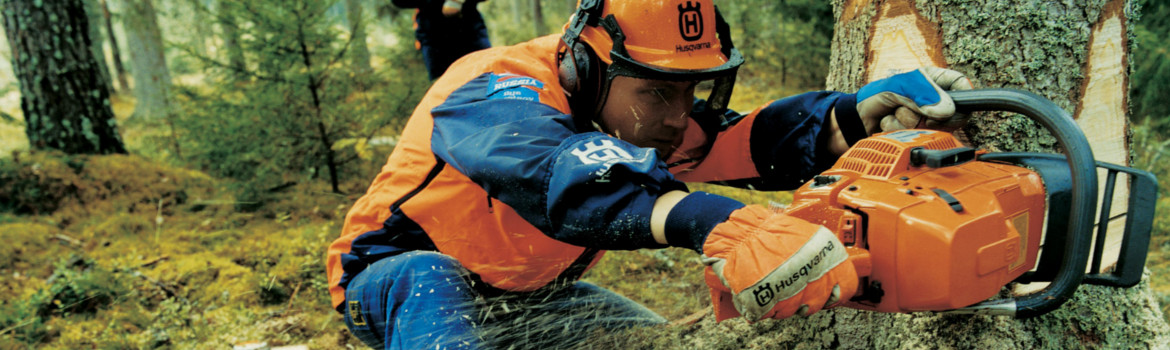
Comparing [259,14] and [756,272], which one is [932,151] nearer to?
[756,272]

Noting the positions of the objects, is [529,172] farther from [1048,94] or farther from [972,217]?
[1048,94]

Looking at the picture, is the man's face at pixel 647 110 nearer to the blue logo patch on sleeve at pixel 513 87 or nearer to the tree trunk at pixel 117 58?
the blue logo patch on sleeve at pixel 513 87

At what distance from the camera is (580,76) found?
6.98ft

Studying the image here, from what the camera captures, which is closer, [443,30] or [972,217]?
[972,217]

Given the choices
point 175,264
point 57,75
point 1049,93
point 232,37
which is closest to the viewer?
point 1049,93

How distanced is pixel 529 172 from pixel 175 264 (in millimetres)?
3744

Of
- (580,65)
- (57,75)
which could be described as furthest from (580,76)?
(57,75)

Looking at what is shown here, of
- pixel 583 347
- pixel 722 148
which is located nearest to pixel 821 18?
pixel 722 148

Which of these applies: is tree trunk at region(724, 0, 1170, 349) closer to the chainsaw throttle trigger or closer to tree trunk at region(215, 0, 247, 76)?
the chainsaw throttle trigger

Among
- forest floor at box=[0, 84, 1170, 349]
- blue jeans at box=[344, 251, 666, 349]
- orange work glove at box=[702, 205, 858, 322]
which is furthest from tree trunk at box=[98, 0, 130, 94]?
orange work glove at box=[702, 205, 858, 322]

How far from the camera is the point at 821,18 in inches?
262

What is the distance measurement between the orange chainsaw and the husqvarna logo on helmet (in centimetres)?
68

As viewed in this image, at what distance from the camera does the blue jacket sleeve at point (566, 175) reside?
1395mm

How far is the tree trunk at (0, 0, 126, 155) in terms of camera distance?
532 centimetres
